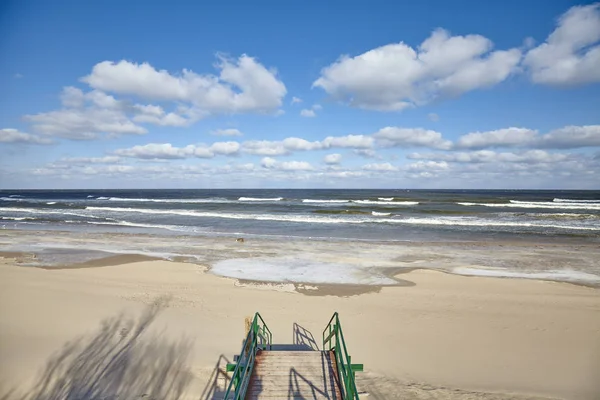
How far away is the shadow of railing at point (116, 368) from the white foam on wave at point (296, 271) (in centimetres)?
585

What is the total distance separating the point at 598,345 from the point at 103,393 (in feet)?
42.1

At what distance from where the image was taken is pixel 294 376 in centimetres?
625

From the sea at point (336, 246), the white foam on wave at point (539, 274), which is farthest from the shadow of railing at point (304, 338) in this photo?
the white foam on wave at point (539, 274)

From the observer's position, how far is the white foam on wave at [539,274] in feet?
47.8

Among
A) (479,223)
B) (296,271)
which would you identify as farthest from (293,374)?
(479,223)

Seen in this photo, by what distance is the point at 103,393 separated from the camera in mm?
6645

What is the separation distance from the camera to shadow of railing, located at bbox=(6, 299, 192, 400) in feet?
22.0

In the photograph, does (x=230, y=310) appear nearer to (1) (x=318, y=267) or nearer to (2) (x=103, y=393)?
(2) (x=103, y=393)

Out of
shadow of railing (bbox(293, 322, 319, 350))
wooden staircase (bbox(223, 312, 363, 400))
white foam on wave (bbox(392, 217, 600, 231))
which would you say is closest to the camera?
wooden staircase (bbox(223, 312, 363, 400))

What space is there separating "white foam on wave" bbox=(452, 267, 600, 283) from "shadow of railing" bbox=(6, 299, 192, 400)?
13.4 meters

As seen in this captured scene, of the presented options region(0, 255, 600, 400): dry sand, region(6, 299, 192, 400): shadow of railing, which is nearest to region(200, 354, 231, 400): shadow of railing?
region(0, 255, 600, 400): dry sand

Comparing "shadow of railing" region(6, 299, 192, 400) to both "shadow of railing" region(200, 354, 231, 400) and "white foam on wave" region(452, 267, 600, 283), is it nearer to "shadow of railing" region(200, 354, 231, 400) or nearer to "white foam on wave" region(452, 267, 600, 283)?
"shadow of railing" region(200, 354, 231, 400)

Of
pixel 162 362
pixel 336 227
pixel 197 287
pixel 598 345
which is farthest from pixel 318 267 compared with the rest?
pixel 336 227

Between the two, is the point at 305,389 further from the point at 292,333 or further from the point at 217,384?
the point at 292,333
